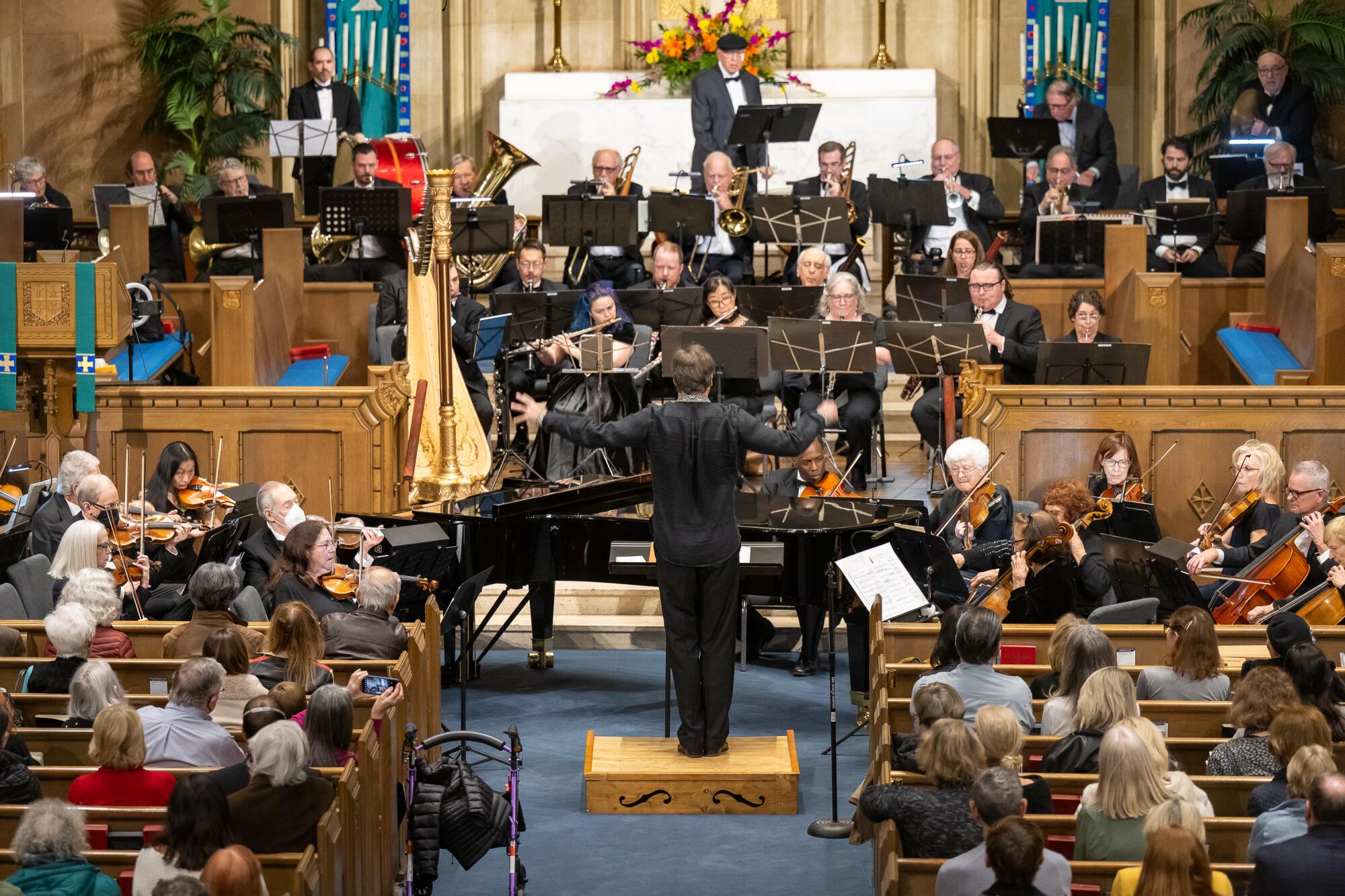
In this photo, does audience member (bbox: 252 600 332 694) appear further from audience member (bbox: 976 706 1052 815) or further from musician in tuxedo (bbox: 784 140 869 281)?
musician in tuxedo (bbox: 784 140 869 281)

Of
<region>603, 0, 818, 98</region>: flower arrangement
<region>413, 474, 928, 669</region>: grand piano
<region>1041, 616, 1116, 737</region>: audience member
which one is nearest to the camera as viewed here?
<region>1041, 616, 1116, 737</region>: audience member

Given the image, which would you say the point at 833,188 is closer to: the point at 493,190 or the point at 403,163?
the point at 493,190

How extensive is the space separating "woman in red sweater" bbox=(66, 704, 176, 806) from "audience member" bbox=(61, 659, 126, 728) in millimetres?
631

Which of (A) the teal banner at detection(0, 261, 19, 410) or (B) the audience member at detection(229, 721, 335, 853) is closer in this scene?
(B) the audience member at detection(229, 721, 335, 853)

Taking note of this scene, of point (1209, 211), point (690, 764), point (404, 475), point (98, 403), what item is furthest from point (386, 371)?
point (1209, 211)

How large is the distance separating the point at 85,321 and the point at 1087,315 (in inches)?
204

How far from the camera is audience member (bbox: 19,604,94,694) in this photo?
6.30 meters

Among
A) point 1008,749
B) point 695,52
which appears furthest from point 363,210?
point 1008,749

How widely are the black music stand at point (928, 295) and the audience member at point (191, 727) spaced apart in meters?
6.11

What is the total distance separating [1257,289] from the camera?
39.1 feet

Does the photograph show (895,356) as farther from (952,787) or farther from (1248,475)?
(952,787)

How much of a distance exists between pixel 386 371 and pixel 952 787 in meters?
5.51

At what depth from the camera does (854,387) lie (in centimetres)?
1069

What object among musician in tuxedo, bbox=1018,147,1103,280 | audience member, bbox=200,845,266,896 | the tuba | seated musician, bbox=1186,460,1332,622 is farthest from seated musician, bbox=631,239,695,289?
audience member, bbox=200,845,266,896
